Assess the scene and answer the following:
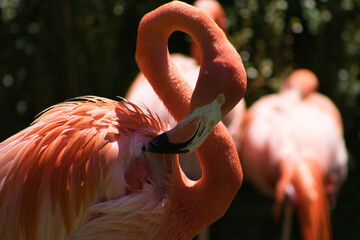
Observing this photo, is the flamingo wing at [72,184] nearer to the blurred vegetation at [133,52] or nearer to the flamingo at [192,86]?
the flamingo at [192,86]

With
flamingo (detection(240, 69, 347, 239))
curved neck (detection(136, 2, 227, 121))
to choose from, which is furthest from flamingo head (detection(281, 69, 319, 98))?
curved neck (detection(136, 2, 227, 121))

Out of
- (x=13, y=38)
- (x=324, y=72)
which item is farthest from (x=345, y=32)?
(x=13, y=38)

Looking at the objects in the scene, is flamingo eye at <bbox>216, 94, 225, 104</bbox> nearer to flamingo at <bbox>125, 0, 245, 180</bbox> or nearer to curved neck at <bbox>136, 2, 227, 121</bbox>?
curved neck at <bbox>136, 2, 227, 121</bbox>

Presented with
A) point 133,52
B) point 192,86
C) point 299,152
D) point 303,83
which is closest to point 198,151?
point 192,86

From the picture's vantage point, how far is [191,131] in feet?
6.04

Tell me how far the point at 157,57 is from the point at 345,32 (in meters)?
3.10

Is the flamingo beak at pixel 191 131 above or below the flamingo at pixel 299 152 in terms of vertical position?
above

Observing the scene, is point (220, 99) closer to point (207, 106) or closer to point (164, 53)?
point (207, 106)

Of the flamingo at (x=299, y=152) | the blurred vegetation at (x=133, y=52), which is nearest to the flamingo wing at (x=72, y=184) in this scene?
the flamingo at (x=299, y=152)

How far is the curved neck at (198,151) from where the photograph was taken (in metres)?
2.04

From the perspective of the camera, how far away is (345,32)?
482 cm

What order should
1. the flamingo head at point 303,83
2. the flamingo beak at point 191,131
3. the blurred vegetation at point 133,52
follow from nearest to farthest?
the flamingo beak at point 191,131
the blurred vegetation at point 133,52
the flamingo head at point 303,83

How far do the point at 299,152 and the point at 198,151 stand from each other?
6.73ft

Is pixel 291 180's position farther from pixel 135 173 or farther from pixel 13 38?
pixel 13 38
